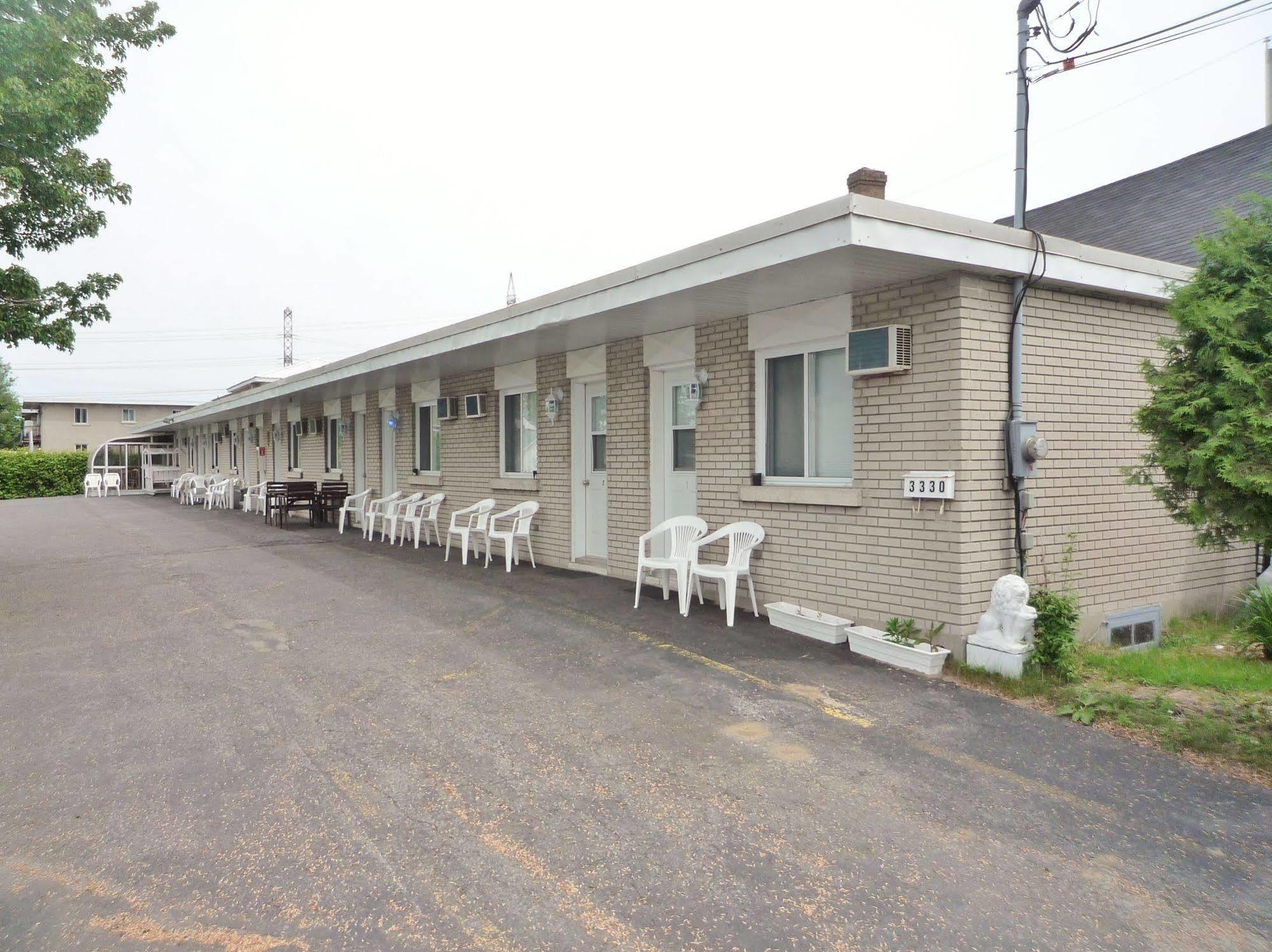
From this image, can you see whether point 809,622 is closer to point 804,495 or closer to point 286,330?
point 804,495

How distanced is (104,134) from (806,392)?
34.8ft

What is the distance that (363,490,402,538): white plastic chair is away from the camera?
13.6 m

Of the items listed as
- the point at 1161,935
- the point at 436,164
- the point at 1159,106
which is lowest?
the point at 1161,935

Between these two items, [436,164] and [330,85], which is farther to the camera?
[436,164]

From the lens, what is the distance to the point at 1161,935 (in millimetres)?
2475

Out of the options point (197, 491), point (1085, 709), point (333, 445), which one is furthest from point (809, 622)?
point (197, 491)

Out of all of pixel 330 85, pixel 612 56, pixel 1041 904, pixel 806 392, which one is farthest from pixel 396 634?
pixel 330 85

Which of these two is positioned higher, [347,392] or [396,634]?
[347,392]

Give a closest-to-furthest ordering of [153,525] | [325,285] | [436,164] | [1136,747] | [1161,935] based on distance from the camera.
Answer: [1161,935] → [1136,747] → [153,525] → [436,164] → [325,285]

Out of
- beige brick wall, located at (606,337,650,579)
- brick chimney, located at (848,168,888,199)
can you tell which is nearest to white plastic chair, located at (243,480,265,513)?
beige brick wall, located at (606,337,650,579)

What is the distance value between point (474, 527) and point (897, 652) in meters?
7.40

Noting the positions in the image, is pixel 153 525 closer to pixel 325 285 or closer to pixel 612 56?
pixel 612 56

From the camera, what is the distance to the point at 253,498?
21.3 m

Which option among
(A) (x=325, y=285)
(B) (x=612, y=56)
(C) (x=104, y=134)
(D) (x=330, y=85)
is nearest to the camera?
(C) (x=104, y=134)
